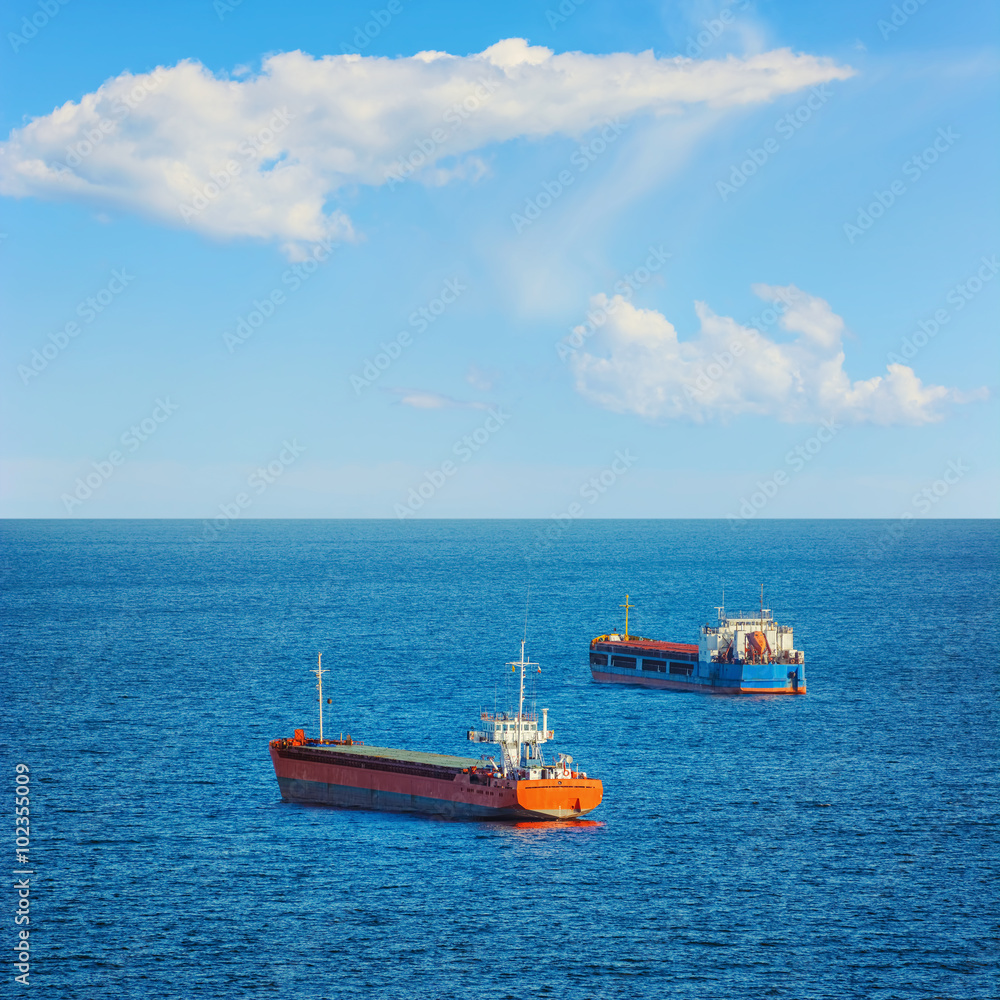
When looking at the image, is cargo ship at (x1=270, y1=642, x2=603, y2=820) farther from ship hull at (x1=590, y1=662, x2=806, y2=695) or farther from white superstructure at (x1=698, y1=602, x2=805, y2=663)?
white superstructure at (x1=698, y1=602, x2=805, y2=663)

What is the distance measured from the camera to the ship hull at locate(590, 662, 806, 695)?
486 ft

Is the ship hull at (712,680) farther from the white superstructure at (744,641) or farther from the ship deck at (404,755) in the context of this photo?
the ship deck at (404,755)

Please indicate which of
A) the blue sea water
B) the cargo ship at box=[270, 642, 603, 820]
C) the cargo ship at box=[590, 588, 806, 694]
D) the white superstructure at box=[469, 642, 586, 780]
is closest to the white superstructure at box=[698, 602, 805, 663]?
the cargo ship at box=[590, 588, 806, 694]

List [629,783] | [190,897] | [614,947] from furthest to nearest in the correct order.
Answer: [629,783], [190,897], [614,947]

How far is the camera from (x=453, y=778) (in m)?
92.2

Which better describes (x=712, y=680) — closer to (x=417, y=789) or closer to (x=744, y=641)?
(x=744, y=641)

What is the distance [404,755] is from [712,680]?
63009 mm

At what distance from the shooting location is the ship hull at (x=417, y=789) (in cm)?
8950

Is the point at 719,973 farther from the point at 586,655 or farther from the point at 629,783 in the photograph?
the point at 586,655

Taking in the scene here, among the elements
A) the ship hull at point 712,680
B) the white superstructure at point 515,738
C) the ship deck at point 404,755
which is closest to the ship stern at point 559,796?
the white superstructure at point 515,738

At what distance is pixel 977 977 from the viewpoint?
2488 inches

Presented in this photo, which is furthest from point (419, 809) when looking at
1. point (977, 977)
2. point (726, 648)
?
point (726, 648)

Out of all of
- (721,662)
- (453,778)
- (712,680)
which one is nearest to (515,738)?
(453,778)

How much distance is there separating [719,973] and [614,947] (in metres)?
6.15
